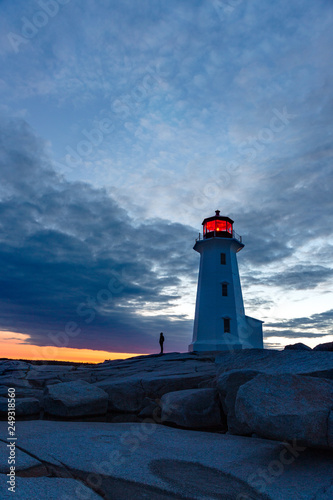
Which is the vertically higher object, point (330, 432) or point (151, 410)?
point (330, 432)

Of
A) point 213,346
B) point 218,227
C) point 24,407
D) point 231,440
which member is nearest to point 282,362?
point 231,440

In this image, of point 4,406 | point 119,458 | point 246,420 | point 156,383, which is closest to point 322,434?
point 246,420

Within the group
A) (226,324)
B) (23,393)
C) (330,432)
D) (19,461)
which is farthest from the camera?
(226,324)

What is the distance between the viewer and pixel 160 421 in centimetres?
786

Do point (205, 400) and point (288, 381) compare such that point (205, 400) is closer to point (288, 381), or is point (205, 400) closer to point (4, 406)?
point (288, 381)

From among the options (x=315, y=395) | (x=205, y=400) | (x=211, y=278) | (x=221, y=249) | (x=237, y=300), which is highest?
(x=221, y=249)

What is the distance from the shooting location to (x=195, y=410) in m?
7.21

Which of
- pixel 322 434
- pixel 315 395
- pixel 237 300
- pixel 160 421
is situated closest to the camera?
pixel 322 434

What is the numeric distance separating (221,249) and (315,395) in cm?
2102

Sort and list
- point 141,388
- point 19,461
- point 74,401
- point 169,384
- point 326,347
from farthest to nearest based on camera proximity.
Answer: point 169,384, point 141,388, point 326,347, point 74,401, point 19,461

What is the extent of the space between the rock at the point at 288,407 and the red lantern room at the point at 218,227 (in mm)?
21285

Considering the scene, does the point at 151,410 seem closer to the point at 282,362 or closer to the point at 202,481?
the point at 282,362

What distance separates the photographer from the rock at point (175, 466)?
3.56 meters

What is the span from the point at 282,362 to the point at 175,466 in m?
3.33
